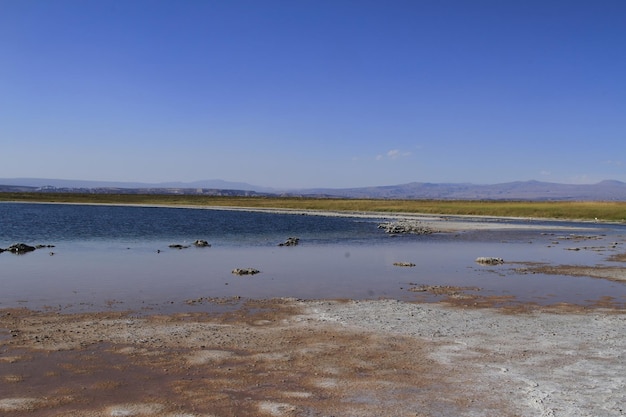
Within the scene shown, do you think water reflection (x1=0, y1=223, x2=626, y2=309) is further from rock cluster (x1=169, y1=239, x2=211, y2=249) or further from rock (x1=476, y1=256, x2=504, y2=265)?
rock cluster (x1=169, y1=239, x2=211, y2=249)

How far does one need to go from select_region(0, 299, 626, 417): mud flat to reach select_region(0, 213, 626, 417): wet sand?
4cm

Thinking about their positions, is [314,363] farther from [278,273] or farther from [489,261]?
[489,261]

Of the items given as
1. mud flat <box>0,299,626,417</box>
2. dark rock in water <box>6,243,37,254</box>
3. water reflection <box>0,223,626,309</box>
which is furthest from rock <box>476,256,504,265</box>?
dark rock in water <box>6,243,37,254</box>

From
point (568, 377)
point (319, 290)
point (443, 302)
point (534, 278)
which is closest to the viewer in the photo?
point (568, 377)

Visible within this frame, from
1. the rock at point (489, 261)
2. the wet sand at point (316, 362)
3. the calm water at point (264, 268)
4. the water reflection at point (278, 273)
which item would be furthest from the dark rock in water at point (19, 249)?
the rock at point (489, 261)

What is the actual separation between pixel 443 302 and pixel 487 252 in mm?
21838

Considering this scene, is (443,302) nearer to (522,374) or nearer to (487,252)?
(522,374)

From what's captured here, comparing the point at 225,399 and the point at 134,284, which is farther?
the point at 134,284

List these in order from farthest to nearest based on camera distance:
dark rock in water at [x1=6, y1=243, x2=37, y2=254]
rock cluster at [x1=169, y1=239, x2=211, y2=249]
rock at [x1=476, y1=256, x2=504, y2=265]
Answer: rock cluster at [x1=169, y1=239, x2=211, y2=249] → dark rock in water at [x1=6, y1=243, x2=37, y2=254] → rock at [x1=476, y1=256, x2=504, y2=265]

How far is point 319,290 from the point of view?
24.0 meters

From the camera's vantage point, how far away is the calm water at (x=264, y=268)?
22.5 meters

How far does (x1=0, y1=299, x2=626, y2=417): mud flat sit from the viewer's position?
10367mm

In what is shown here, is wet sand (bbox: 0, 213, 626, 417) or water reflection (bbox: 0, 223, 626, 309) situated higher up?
wet sand (bbox: 0, 213, 626, 417)

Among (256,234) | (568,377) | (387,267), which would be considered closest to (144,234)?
(256,234)
